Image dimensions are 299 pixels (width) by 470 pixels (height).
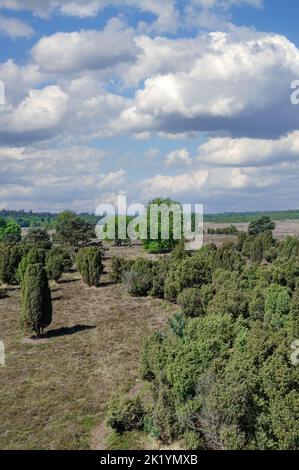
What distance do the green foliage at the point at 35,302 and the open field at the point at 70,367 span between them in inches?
48.5

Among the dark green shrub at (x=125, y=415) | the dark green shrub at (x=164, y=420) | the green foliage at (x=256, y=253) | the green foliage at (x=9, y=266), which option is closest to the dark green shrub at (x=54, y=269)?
the green foliage at (x=9, y=266)

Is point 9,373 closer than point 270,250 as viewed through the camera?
Yes

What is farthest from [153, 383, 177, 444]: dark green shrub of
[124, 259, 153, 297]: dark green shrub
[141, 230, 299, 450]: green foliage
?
[124, 259, 153, 297]: dark green shrub

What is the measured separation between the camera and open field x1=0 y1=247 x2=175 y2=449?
1825 centimetres

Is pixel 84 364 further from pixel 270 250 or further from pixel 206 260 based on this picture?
pixel 270 250

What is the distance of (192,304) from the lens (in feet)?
114

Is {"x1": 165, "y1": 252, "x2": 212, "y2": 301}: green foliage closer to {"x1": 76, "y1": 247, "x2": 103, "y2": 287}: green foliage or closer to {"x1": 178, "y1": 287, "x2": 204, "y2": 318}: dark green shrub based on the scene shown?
{"x1": 178, "y1": 287, "x2": 204, "y2": 318}: dark green shrub

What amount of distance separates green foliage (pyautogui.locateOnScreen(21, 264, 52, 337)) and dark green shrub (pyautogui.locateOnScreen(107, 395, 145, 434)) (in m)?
14.0

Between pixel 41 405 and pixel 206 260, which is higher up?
pixel 206 260

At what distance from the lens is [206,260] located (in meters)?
47.3

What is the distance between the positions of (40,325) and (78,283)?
22.4 metres
